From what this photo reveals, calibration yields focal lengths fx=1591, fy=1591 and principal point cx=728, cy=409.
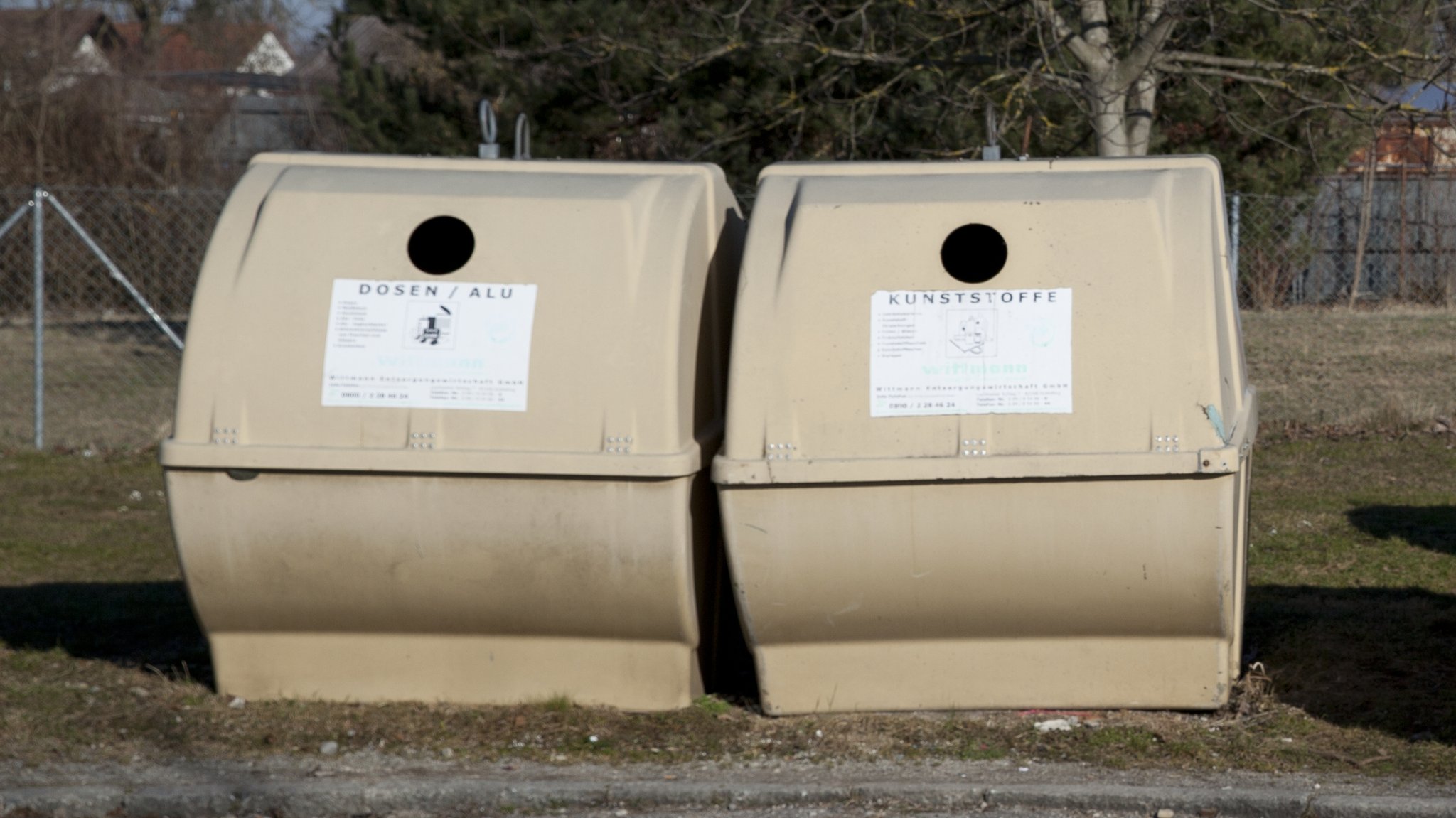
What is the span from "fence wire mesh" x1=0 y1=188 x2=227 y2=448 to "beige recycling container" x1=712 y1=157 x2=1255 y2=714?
1076 centimetres

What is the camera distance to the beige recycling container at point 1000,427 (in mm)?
4137

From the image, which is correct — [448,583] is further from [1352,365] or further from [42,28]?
[42,28]

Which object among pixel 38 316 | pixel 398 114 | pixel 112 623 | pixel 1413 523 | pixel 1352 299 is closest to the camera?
pixel 112 623

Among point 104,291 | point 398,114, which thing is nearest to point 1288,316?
point 398,114

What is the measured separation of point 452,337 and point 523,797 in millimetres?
1245

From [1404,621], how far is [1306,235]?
277 inches

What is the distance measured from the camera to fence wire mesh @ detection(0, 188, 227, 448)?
1494 centimetres

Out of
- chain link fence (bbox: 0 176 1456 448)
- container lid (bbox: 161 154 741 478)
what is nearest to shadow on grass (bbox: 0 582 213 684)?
container lid (bbox: 161 154 741 478)

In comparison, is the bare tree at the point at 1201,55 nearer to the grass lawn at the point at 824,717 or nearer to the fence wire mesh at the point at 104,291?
the grass lawn at the point at 824,717

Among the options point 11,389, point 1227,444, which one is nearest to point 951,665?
point 1227,444

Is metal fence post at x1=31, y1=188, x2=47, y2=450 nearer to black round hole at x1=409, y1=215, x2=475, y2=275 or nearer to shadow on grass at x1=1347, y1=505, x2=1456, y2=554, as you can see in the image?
black round hole at x1=409, y1=215, x2=475, y2=275

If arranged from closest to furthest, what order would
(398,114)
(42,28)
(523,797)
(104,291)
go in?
(523,797)
(398,114)
(104,291)
(42,28)

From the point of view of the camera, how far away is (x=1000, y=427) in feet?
13.7

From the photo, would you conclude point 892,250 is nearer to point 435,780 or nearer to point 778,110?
point 435,780
